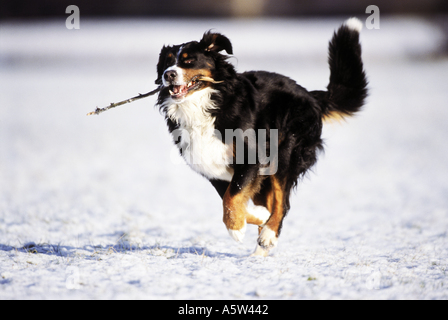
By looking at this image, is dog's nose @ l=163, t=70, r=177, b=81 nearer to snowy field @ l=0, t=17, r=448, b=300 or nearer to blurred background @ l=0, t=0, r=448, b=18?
snowy field @ l=0, t=17, r=448, b=300

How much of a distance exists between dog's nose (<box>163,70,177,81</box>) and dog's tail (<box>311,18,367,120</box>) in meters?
1.51

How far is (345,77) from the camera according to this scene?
4.41 m

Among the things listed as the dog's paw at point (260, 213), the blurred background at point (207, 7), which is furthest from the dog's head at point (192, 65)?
the blurred background at point (207, 7)

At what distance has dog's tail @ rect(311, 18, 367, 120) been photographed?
4344 mm

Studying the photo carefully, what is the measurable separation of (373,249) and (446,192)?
4.40 meters

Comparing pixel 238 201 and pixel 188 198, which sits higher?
pixel 238 201

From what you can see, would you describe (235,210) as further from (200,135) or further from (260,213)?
(200,135)

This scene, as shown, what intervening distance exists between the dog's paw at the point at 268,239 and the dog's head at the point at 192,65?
141 cm

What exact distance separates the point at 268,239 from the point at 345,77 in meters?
1.91

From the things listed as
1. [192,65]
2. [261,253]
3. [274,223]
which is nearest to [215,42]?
[192,65]

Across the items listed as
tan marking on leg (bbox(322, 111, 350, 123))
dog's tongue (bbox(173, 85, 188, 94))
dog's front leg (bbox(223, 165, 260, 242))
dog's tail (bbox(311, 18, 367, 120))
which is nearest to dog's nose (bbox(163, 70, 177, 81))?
dog's tongue (bbox(173, 85, 188, 94))

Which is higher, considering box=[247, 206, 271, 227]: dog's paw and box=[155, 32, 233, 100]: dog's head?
box=[155, 32, 233, 100]: dog's head

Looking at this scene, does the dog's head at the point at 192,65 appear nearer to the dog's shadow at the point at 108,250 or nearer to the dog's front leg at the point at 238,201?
the dog's front leg at the point at 238,201
